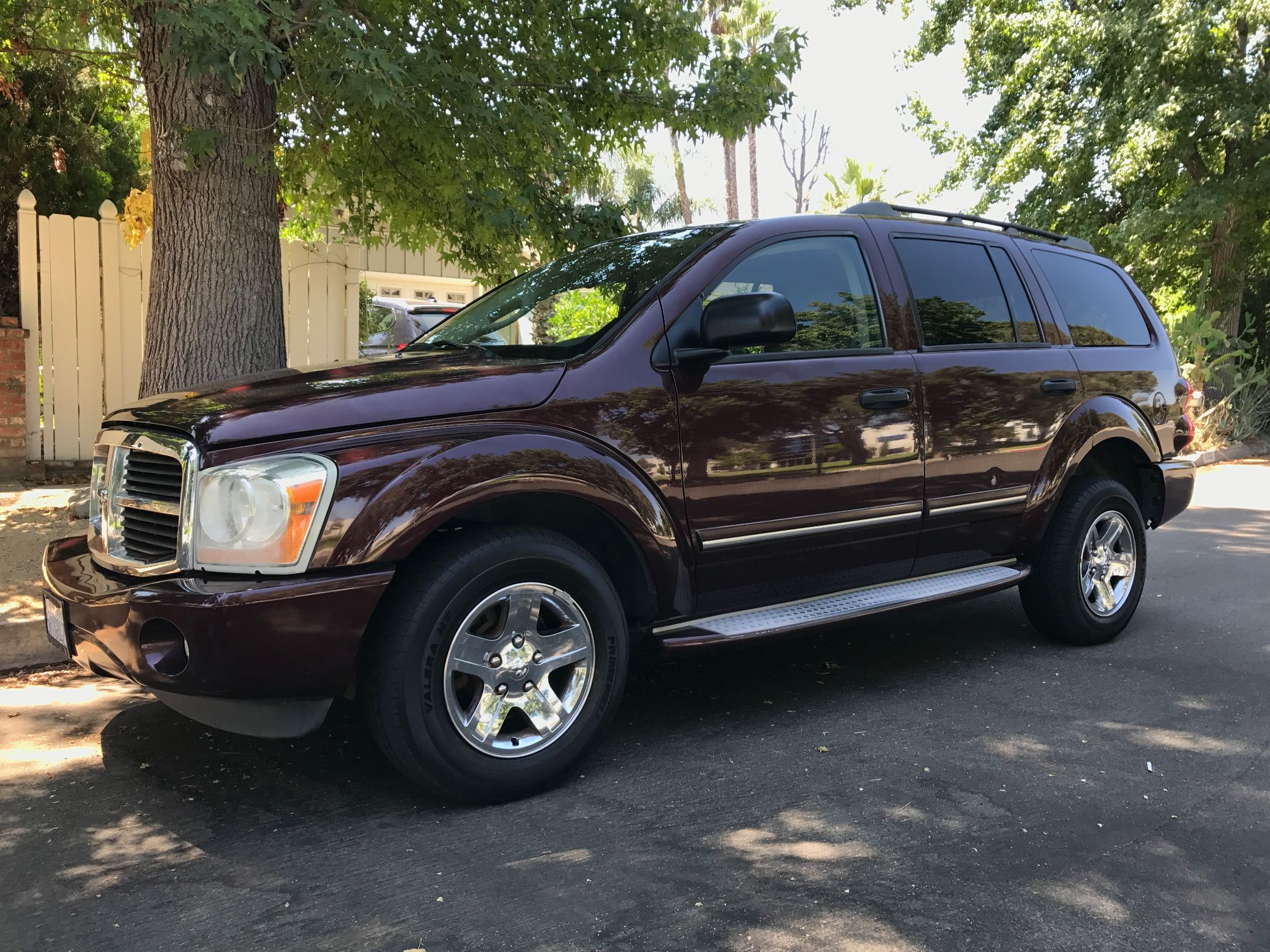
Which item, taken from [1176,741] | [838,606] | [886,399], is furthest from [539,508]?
[1176,741]

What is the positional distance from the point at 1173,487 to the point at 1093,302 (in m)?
1.09

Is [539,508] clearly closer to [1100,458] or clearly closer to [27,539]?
[1100,458]

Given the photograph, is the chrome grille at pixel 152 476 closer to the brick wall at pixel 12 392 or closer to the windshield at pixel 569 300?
the windshield at pixel 569 300

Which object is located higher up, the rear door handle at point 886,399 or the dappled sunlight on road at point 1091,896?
the rear door handle at point 886,399

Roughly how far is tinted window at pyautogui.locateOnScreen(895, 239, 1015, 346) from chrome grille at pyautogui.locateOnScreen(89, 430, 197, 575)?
298 cm

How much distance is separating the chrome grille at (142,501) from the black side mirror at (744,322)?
1.69 meters

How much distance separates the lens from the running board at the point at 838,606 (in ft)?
11.8

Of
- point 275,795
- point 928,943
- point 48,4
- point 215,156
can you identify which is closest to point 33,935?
point 275,795

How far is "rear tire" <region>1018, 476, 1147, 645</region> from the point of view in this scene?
16.2ft

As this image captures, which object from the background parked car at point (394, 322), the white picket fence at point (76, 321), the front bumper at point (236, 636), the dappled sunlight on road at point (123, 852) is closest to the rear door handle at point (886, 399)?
the front bumper at point (236, 636)

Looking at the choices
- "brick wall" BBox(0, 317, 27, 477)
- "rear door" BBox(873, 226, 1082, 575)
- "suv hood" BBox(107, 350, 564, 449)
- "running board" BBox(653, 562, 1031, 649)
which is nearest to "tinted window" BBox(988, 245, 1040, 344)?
"rear door" BBox(873, 226, 1082, 575)

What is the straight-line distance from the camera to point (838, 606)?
399cm

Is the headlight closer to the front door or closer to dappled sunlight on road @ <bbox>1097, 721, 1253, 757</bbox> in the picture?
the front door

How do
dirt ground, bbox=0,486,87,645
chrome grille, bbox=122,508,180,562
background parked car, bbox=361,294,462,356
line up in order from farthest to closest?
background parked car, bbox=361,294,462,356
dirt ground, bbox=0,486,87,645
chrome grille, bbox=122,508,180,562
